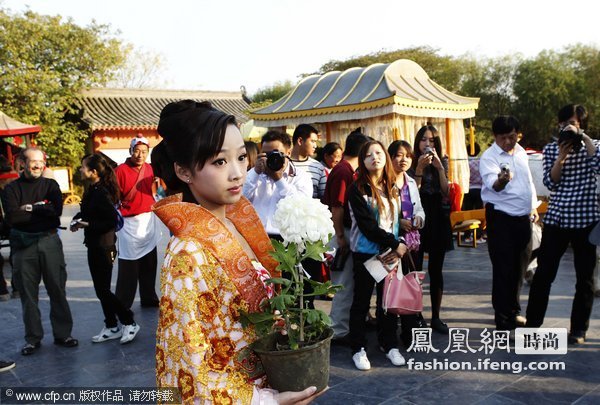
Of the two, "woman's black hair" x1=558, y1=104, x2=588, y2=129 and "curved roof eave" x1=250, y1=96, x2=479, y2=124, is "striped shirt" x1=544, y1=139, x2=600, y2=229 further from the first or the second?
"curved roof eave" x1=250, y1=96, x2=479, y2=124

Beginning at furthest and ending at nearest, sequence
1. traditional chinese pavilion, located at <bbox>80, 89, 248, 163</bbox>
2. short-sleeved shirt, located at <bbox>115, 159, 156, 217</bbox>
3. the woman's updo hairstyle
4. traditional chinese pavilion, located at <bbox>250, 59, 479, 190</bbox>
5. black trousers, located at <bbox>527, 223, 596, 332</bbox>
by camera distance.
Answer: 1. traditional chinese pavilion, located at <bbox>80, 89, 248, 163</bbox>
2. traditional chinese pavilion, located at <bbox>250, 59, 479, 190</bbox>
3. short-sleeved shirt, located at <bbox>115, 159, 156, 217</bbox>
4. black trousers, located at <bbox>527, 223, 596, 332</bbox>
5. the woman's updo hairstyle

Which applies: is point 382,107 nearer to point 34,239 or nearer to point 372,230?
point 372,230

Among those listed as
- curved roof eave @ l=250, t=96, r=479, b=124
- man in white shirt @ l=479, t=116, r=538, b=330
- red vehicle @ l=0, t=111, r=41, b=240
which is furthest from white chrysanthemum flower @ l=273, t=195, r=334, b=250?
curved roof eave @ l=250, t=96, r=479, b=124

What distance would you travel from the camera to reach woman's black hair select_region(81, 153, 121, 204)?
4.68 m

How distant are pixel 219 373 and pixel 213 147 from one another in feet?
1.95

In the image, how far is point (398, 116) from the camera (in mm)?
9586

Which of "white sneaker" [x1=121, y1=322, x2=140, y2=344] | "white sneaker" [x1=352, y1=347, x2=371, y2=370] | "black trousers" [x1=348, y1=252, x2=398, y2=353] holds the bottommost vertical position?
"white sneaker" [x1=352, y1=347, x2=371, y2=370]

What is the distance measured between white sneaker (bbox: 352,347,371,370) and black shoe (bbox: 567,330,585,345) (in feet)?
5.20

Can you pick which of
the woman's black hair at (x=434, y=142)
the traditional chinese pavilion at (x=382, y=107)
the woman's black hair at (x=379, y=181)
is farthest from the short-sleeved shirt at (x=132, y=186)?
the traditional chinese pavilion at (x=382, y=107)

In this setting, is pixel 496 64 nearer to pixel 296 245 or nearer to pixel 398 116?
pixel 398 116

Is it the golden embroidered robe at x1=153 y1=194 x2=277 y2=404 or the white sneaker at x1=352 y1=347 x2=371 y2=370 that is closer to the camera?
the golden embroidered robe at x1=153 y1=194 x2=277 y2=404

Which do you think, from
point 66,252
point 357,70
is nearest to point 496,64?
point 357,70

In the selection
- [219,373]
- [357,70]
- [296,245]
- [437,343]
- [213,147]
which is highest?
[357,70]

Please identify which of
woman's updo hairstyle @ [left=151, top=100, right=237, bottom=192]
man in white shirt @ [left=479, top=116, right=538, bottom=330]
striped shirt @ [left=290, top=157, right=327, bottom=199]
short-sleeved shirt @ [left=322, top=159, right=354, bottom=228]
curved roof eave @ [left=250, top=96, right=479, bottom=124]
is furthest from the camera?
curved roof eave @ [left=250, top=96, right=479, bottom=124]
